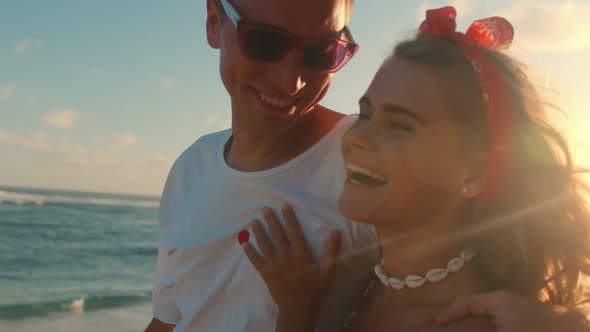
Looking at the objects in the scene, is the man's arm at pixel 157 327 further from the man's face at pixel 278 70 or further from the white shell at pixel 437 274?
the white shell at pixel 437 274

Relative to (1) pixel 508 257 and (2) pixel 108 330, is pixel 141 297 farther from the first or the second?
(1) pixel 508 257

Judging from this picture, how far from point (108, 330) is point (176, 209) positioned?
6.46 meters

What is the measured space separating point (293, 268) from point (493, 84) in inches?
44.4

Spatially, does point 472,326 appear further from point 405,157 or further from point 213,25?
point 213,25

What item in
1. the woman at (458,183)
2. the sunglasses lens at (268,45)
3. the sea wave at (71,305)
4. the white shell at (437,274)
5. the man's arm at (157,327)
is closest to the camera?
the woman at (458,183)

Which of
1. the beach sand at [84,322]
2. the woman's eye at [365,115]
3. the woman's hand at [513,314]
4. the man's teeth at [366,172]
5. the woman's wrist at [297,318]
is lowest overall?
the beach sand at [84,322]

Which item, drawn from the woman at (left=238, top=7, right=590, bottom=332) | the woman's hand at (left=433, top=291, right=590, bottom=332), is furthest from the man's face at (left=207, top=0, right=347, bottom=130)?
the woman's hand at (left=433, top=291, right=590, bottom=332)

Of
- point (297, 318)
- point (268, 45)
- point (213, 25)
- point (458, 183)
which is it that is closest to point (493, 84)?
point (458, 183)

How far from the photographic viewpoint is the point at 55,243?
19047 millimetres

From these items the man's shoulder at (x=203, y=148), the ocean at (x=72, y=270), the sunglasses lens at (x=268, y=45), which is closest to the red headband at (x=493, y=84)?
the sunglasses lens at (x=268, y=45)

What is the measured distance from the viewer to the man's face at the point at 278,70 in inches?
116

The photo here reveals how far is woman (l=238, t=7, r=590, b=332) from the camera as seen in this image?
2469 millimetres

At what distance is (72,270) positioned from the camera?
49.0 ft

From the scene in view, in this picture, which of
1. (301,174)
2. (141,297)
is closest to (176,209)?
(301,174)
